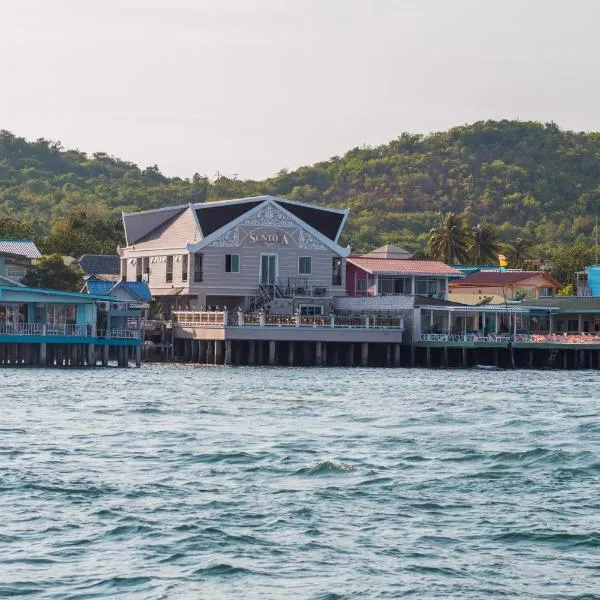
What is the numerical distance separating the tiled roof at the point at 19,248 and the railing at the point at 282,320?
17.1 metres

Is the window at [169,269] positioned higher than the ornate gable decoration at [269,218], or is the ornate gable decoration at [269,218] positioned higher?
the ornate gable decoration at [269,218]

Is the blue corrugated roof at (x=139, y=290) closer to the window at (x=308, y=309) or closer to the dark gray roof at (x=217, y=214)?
the dark gray roof at (x=217, y=214)

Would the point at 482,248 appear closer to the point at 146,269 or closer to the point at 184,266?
the point at 146,269

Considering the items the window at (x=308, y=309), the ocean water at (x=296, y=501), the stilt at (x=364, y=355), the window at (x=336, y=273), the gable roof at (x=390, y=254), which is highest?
the gable roof at (x=390, y=254)

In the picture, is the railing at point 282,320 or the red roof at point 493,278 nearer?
the railing at point 282,320

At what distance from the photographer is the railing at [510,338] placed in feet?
309

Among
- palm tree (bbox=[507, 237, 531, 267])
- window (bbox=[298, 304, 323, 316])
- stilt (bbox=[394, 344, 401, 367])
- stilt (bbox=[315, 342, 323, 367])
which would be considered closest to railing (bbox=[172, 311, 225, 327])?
stilt (bbox=[315, 342, 323, 367])

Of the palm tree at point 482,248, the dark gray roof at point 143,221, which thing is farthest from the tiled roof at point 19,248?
the palm tree at point 482,248

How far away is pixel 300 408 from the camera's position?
51.2 metres

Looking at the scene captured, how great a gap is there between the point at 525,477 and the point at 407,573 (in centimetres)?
1032

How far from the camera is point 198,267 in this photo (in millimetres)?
101750

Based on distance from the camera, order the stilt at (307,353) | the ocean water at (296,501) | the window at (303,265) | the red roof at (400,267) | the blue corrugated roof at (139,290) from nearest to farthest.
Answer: the ocean water at (296,501) < the stilt at (307,353) < the blue corrugated roof at (139,290) < the window at (303,265) < the red roof at (400,267)

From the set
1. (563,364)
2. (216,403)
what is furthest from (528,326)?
(216,403)

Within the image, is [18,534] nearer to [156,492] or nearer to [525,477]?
[156,492]
